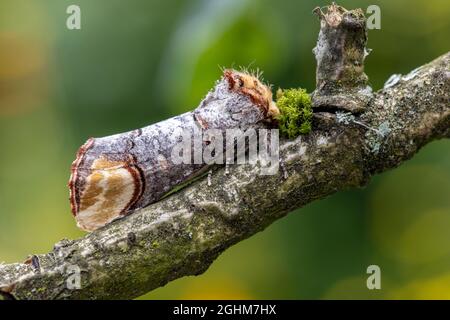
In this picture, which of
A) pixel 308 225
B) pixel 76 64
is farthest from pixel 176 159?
pixel 76 64

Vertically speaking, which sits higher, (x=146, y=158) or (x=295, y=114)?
(x=295, y=114)

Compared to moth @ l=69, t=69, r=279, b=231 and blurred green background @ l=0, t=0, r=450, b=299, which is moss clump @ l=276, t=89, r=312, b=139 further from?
blurred green background @ l=0, t=0, r=450, b=299

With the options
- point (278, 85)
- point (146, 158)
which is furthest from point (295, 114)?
point (278, 85)

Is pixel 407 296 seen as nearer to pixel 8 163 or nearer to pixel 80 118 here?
pixel 80 118

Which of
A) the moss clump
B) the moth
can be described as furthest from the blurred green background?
the moss clump

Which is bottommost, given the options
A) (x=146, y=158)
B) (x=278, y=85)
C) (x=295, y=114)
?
(x=146, y=158)

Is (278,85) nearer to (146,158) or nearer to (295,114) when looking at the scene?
(295,114)

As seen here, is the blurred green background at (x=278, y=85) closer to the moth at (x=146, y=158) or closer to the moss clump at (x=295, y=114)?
the moth at (x=146, y=158)
